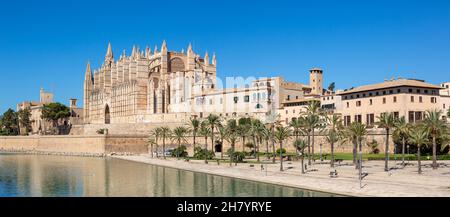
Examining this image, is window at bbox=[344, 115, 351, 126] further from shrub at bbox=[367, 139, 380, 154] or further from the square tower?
the square tower

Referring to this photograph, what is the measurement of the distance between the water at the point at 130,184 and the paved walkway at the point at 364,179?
1405 millimetres

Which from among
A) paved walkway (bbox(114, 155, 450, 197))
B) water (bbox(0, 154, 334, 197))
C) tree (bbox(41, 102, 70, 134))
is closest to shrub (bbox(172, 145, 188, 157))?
water (bbox(0, 154, 334, 197))

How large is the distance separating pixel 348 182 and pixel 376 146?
2418 centimetres

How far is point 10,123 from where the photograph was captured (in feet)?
396

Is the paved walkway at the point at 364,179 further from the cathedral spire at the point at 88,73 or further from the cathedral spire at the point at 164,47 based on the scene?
the cathedral spire at the point at 88,73

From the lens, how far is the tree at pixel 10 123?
396ft

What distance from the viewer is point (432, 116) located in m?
39.5

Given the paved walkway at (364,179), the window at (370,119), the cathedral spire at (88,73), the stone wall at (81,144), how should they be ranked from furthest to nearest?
the cathedral spire at (88,73) → the stone wall at (81,144) → the window at (370,119) → the paved walkway at (364,179)

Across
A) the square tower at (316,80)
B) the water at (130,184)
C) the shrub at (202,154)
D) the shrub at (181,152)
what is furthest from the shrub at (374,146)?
the square tower at (316,80)

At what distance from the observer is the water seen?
3466 centimetres
